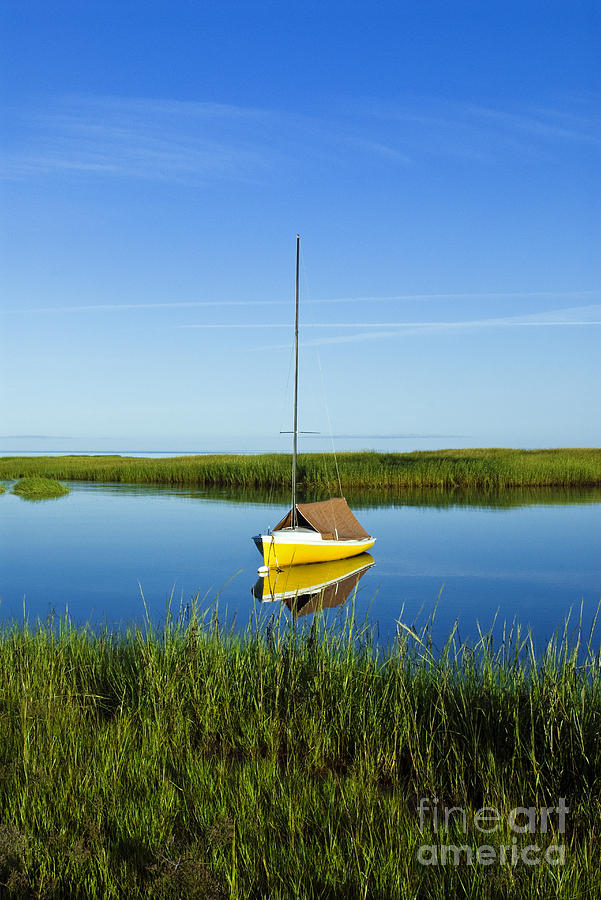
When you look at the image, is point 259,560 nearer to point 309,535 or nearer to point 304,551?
point 304,551

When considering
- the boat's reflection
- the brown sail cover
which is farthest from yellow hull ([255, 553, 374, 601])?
the brown sail cover

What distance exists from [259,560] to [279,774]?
44.6 feet

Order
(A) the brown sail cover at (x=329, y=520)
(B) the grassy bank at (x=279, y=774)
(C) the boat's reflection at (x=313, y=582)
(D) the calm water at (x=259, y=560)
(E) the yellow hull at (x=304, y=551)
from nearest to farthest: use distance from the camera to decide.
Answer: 1. (B) the grassy bank at (x=279, y=774)
2. (D) the calm water at (x=259, y=560)
3. (C) the boat's reflection at (x=313, y=582)
4. (E) the yellow hull at (x=304, y=551)
5. (A) the brown sail cover at (x=329, y=520)

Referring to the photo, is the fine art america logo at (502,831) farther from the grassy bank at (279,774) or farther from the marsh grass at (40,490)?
the marsh grass at (40,490)

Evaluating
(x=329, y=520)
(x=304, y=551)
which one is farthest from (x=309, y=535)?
(x=329, y=520)

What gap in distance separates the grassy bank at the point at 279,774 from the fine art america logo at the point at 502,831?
0.9 inches

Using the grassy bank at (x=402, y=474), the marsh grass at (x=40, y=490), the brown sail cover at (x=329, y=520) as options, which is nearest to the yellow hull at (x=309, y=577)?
the brown sail cover at (x=329, y=520)

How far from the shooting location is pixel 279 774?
12.5 ft

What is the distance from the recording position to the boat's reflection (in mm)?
13344

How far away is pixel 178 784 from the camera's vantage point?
3.69 metres

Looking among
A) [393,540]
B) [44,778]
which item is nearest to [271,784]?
[44,778]

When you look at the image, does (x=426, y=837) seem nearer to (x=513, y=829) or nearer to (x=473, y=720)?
(x=513, y=829)

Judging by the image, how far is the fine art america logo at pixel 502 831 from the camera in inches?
113

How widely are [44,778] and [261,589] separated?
11092 mm
